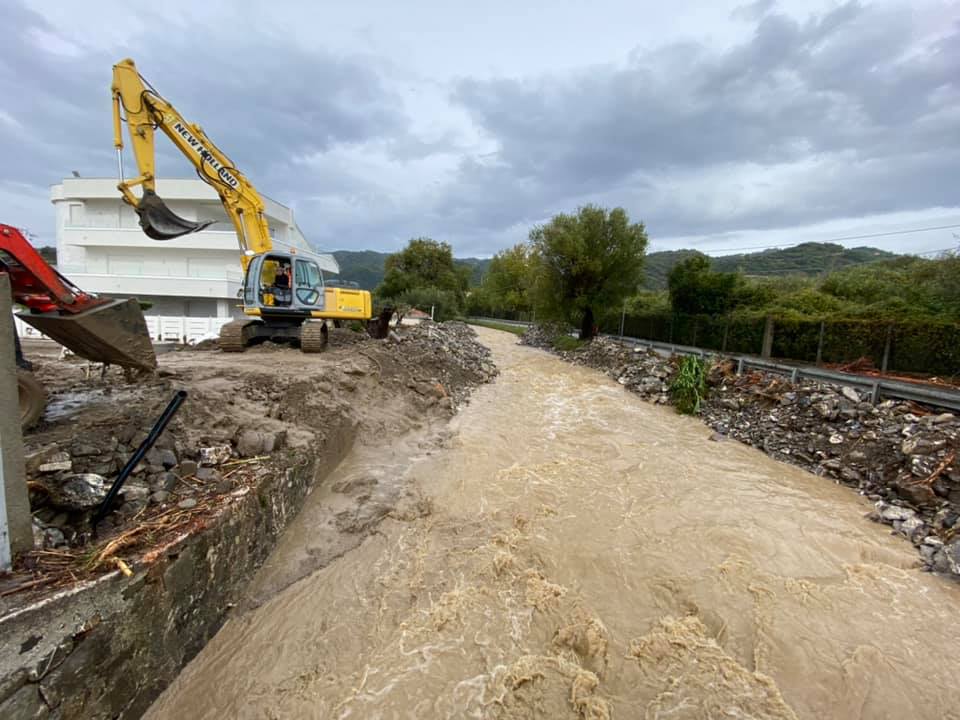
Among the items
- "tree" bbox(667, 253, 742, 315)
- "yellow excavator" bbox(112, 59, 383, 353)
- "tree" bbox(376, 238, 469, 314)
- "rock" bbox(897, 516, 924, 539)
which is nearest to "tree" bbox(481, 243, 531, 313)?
"tree" bbox(376, 238, 469, 314)

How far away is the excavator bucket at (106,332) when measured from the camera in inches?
178

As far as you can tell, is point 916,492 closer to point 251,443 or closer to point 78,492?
point 251,443

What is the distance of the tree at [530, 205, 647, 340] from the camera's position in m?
21.9

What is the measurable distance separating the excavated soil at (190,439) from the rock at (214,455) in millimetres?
15

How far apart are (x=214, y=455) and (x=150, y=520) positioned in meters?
1.21

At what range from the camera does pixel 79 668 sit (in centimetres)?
245

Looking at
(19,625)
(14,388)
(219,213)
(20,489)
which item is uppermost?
(219,213)

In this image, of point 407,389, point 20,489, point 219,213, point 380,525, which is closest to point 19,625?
point 20,489

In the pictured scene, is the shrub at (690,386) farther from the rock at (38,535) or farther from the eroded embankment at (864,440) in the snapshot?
the rock at (38,535)

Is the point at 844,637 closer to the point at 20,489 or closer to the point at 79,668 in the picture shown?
the point at 79,668

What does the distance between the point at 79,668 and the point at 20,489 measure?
1.19 meters

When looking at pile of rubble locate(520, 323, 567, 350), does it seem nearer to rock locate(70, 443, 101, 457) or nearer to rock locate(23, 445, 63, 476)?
rock locate(70, 443, 101, 457)

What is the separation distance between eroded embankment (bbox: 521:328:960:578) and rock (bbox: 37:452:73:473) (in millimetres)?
8767

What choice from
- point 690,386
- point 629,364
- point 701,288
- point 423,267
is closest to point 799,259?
point 423,267
